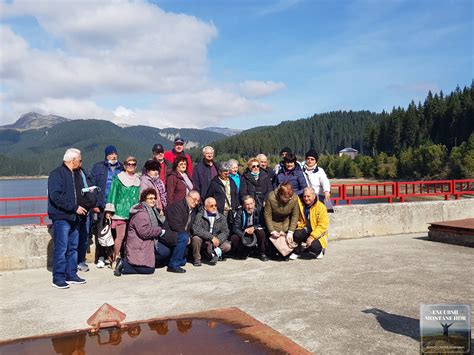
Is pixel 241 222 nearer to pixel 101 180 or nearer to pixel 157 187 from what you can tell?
pixel 157 187

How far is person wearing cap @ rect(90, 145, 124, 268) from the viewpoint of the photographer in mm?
6680

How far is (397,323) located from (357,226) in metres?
5.56

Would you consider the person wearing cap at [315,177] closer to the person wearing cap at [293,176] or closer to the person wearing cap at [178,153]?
the person wearing cap at [293,176]

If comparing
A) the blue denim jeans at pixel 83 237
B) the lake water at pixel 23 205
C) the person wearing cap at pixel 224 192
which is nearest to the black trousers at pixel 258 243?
the person wearing cap at pixel 224 192

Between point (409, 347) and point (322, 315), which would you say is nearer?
point (409, 347)

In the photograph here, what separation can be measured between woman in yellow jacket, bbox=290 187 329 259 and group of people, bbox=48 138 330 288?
0.02 m

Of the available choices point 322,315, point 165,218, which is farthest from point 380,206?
point 322,315

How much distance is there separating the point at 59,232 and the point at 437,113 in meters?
114

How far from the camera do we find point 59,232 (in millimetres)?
5773

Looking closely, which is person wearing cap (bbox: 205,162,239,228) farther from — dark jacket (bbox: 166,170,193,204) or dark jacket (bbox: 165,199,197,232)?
dark jacket (bbox: 165,199,197,232)

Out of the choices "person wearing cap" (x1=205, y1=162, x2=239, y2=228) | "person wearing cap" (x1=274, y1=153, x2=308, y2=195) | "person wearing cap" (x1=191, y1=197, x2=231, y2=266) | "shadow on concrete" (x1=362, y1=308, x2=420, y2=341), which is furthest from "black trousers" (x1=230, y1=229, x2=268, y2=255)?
"shadow on concrete" (x1=362, y1=308, x2=420, y2=341)

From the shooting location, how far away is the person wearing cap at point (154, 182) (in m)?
6.74

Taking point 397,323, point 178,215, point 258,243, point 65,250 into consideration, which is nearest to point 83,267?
point 65,250

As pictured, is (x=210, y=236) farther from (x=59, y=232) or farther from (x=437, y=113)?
(x=437, y=113)
